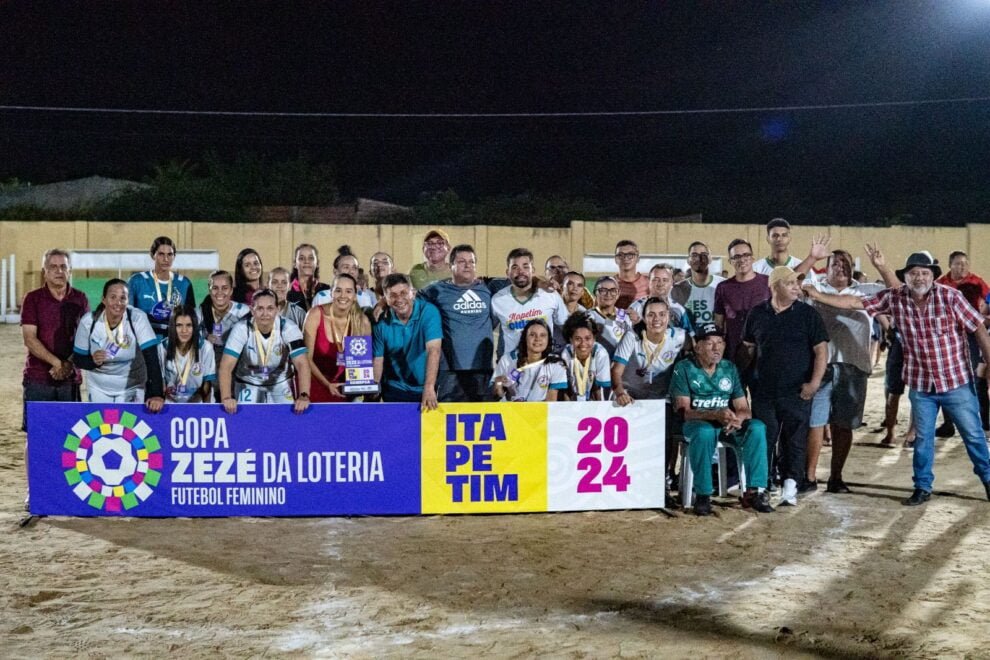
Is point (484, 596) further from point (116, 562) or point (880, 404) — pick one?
point (880, 404)

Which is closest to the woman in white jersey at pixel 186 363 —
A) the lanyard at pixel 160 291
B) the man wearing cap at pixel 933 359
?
the lanyard at pixel 160 291

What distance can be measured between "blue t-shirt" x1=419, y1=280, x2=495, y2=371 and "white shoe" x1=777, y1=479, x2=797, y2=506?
8.23ft

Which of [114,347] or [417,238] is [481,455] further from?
[417,238]

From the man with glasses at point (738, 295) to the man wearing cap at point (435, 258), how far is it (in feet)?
7.80

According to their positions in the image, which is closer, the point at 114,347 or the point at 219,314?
the point at 114,347

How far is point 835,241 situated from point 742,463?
25.4 meters

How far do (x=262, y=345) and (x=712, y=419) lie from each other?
3.42m

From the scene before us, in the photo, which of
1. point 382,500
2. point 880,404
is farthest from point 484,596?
point 880,404

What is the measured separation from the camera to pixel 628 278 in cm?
916

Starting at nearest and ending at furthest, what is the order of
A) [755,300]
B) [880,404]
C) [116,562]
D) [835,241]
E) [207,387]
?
[116,562]
[207,387]
[755,300]
[880,404]
[835,241]

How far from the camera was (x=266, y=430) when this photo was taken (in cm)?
724

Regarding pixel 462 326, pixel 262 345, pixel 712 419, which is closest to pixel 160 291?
pixel 262 345

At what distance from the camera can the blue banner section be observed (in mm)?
7121

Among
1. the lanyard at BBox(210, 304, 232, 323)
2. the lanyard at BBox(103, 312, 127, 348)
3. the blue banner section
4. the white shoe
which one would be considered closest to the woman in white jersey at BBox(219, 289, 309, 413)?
the blue banner section
